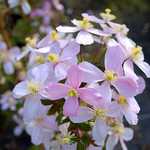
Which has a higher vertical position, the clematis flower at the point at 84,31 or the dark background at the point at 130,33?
the clematis flower at the point at 84,31

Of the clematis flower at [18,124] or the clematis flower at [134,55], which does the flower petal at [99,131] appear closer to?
the clematis flower at [134,55]

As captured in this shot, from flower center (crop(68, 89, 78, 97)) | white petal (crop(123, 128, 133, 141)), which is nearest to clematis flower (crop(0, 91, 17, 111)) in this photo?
white petal (crop(123, 128, 133, 141))

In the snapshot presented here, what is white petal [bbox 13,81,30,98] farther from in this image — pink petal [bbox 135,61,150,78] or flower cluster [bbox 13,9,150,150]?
pink petal [bbox 135,61,150,78]

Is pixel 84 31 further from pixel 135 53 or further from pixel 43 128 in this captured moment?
pixel 43 128

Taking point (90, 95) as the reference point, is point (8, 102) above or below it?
below

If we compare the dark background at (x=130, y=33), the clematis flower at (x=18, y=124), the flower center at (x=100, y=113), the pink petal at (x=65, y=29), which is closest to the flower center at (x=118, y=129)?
the flower center at (x=100, y=113)

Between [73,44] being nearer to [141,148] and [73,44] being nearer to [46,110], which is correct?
[46,110]

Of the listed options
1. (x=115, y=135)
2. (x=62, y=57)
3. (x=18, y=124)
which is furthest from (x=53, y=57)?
(x=18, y=124)

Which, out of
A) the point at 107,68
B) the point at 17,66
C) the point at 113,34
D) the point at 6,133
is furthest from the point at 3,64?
the point at 107,68
